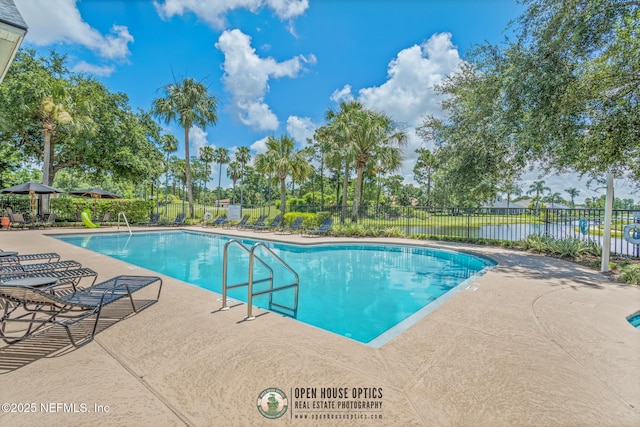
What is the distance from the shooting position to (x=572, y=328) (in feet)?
10.8

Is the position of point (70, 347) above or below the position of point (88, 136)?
below

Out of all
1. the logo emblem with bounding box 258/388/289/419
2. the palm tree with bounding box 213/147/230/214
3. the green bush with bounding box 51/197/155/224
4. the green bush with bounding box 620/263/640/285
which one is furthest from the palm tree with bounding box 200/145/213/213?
the logo emblem with bounding box 258/388/289/419

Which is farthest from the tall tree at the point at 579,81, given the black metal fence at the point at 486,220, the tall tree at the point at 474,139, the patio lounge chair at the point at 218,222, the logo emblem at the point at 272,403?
the patio lounge chair at the point at 218,222

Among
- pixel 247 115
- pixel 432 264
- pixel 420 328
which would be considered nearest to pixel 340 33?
pixel 432 264

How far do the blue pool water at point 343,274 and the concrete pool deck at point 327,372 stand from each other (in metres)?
0.68

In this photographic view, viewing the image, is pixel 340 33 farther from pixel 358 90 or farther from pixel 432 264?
pixel 432 264

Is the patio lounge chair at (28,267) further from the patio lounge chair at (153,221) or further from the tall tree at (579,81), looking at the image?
the patio lounge chair at (153,221)

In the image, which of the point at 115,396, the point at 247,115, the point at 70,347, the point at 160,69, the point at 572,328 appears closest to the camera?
the point at 115,396

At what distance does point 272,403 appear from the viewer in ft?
6.39

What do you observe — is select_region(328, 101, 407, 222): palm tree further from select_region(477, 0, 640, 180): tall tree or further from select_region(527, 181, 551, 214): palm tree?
select_region(527, 181, 551, 214): palm tree

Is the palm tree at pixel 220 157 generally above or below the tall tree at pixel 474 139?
above

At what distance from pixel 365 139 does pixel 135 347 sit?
13528 mm

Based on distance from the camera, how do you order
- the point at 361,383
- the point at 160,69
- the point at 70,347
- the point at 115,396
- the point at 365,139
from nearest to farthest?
the point at 115,396 → the point at 361,383 → the point at 70,347 → the point at 365,139 → the point at 160,69

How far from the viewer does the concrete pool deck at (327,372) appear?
1831mm
